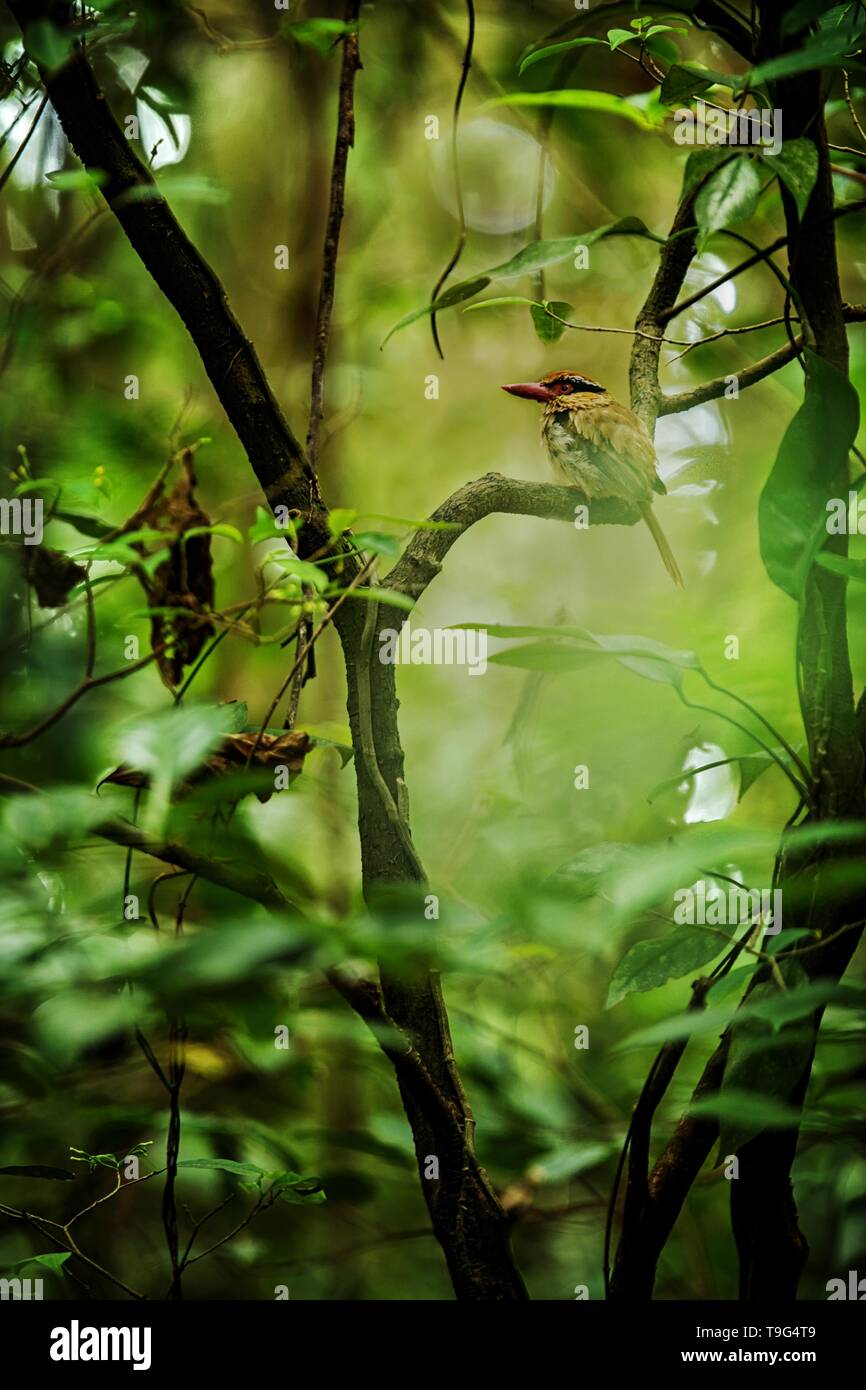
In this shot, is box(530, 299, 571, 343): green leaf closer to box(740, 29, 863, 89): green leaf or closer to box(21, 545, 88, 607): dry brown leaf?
box(740, 29, 863, 89): green leaf

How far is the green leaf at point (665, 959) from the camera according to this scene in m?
0.61

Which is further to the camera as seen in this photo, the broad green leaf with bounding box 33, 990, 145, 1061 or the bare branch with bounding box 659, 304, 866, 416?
the bare branch with bounding box 659, 304, 866, 416

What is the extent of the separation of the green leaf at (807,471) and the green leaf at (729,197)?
101 millimetres

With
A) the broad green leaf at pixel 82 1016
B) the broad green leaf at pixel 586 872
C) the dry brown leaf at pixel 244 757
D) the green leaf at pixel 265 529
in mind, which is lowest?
the broad green leaf at pixel 82 1016

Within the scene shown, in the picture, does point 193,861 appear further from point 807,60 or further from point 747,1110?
point 807,60

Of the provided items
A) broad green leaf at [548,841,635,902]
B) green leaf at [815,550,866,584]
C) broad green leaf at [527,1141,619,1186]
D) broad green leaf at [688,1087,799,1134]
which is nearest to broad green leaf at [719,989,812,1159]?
broad green leaf at [688,1087,799,1134]

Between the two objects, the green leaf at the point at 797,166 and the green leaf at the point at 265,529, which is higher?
the green leaf at the point at 797,166

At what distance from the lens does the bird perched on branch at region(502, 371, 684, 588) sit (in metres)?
0.81

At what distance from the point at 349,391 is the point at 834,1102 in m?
1.17

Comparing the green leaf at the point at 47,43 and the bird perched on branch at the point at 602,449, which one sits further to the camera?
the bird perched on branch at the point at 602,449

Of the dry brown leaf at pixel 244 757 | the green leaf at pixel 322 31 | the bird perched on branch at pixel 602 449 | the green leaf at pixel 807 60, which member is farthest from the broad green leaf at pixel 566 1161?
the green leaf at pixel 322 31

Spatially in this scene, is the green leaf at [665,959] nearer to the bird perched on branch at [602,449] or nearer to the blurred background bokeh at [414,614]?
the blurred background bokeh at [414,614]

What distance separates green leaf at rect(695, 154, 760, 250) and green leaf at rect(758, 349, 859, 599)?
4.0 inches
